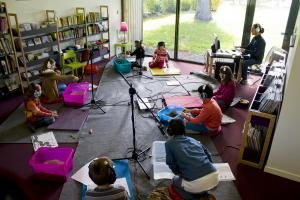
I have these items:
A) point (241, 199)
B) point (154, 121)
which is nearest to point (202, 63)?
point (154, 121)

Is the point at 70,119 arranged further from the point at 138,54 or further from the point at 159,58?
the point at 159,58

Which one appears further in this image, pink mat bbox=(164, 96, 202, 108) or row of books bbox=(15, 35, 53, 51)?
row of books bbox=(15, 35, 53, 51)

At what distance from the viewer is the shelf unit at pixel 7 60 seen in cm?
417

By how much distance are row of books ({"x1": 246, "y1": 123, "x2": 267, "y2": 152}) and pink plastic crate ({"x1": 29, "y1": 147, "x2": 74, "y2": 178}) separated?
204cm

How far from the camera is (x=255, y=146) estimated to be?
2.95 metres

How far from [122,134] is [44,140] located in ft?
3.39

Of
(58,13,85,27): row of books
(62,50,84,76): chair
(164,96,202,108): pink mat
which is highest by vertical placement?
(58,13,85,27): row of books

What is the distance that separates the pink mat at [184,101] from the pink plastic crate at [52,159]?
198 centimetres

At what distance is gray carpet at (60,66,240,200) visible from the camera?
8.65ft

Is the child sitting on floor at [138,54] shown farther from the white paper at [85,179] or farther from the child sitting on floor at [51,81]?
the white paper at [85,179]

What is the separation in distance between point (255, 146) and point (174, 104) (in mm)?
1639

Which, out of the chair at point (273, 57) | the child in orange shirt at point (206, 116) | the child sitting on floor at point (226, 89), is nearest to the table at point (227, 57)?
the chair at point (273, 57)

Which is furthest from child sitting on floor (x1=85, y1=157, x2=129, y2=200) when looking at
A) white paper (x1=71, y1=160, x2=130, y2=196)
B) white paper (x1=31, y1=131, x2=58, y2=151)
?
white paper (x1=31, y1=131, x2=58, y2=151)

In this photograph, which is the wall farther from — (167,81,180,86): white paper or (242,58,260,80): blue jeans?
(242,58,260,80): blue jeans
